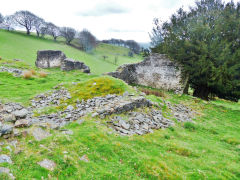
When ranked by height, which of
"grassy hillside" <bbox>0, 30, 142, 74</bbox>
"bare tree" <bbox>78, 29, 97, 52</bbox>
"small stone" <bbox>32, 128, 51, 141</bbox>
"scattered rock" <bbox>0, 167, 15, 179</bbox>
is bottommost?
"scattered rock" <bbox>0, 167, 15, 179</bbox>

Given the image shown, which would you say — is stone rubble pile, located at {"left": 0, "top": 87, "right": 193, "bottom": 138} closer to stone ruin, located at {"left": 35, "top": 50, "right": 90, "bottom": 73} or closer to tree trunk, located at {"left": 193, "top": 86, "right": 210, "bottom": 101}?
tree trunk, located at {"left": 193, "top": 86, "right": 210, "bottom": 101}

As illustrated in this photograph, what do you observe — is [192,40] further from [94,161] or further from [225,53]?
[94,161]

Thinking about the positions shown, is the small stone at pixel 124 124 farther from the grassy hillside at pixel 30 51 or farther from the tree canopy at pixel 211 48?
the grassy hillside at pixel 30 51

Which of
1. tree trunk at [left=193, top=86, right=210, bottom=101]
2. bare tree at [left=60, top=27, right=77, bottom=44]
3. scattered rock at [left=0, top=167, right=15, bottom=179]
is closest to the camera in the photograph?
scattered rock at [left=0, top=167, right=15, bottom=179]

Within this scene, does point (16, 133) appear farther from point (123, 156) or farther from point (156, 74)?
point (156, 74)

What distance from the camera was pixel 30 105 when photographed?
33.4 feet

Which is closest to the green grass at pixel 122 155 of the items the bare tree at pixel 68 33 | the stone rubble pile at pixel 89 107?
the stone rubble pile at pixel 89 107

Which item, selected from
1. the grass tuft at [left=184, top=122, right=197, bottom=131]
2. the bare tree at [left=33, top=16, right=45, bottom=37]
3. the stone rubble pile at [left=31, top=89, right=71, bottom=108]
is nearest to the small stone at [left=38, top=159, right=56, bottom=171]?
the stone rubble pile at [left=31, top=89, right=71, bottom=108]

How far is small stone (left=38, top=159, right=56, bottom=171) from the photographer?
173 inches

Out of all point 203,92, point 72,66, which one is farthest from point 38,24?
point 203,92

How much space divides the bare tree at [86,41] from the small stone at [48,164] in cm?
7883

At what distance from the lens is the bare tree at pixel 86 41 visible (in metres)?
81.4

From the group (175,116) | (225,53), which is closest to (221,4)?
(225,53)

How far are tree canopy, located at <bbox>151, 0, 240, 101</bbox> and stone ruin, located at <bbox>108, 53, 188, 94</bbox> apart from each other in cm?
118
